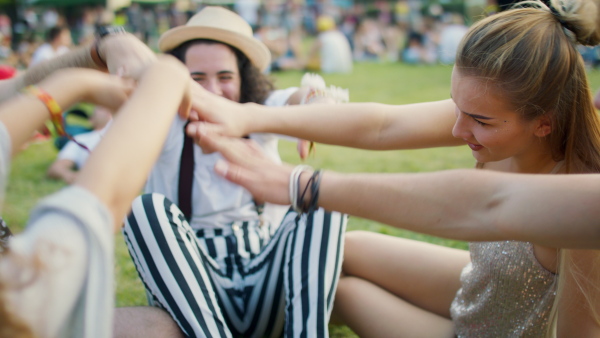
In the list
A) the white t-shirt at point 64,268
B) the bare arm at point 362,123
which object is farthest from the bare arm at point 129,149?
the bare arm at point 362,123

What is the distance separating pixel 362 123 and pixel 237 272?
0.89m

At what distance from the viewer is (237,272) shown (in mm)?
2441

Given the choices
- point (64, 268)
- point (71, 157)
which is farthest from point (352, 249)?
point (71, 157)

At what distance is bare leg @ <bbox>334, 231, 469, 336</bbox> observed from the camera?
228 cm

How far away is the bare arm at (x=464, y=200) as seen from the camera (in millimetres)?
1326

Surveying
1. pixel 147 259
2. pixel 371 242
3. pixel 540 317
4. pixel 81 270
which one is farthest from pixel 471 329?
pixel 81 270

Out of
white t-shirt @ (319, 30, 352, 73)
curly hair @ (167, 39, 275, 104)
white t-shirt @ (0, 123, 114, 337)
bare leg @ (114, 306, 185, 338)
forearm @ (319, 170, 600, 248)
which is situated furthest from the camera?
white t-shirt @ (319, 30, 352, 73)

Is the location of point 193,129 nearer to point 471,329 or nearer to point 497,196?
point 497,196

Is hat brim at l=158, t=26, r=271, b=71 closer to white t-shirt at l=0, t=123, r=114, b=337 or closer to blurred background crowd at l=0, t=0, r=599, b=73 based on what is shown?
white t-shirt at l=0, t=123, r=114, b=337

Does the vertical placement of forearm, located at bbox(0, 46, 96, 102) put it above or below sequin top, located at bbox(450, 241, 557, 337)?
above

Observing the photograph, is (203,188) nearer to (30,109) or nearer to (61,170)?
(30,109)

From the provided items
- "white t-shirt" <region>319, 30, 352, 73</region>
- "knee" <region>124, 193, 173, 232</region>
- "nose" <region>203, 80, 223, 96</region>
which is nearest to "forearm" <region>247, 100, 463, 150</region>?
"knee" <region>124, 193, 173, 232</region>

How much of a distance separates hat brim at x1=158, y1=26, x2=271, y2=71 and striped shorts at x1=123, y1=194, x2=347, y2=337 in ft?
3.15

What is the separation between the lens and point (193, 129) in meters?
1.75
